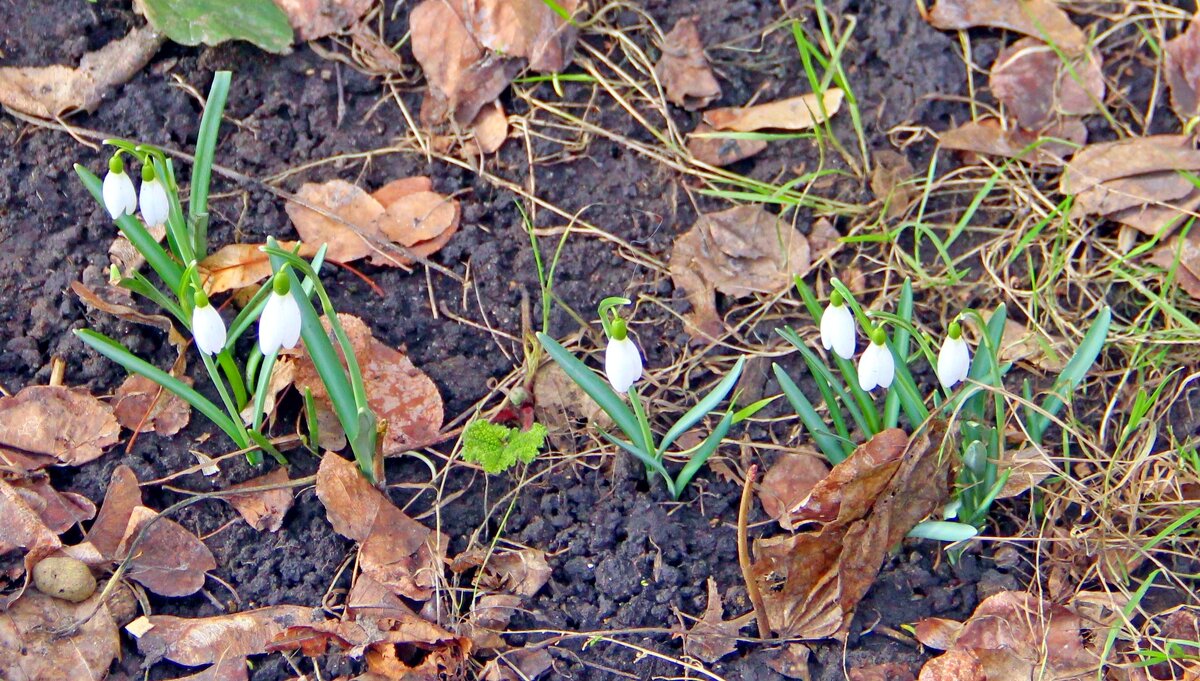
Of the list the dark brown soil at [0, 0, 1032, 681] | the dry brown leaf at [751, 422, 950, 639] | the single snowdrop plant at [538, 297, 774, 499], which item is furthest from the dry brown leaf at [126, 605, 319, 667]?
the dry brown leaf at [751, 422, 950, 639]

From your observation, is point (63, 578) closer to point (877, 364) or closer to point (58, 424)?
point (58, 424)

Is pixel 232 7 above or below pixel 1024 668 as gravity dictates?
above

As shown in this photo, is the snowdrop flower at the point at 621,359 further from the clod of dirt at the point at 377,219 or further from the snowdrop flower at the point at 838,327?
the clod of dirt at the point at 377,219

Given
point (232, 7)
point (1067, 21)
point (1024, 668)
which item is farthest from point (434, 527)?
point (1067, 21)

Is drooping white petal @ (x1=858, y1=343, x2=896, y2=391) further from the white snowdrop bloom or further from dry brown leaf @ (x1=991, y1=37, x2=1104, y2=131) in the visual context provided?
the white snowdrop bloom

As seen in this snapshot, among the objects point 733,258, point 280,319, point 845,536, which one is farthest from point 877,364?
point 280,319

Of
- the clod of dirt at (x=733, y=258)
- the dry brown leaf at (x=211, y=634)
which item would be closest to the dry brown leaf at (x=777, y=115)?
the clod of dirt at (x=733, y=258)

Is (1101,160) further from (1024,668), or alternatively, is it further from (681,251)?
(1024,668)
